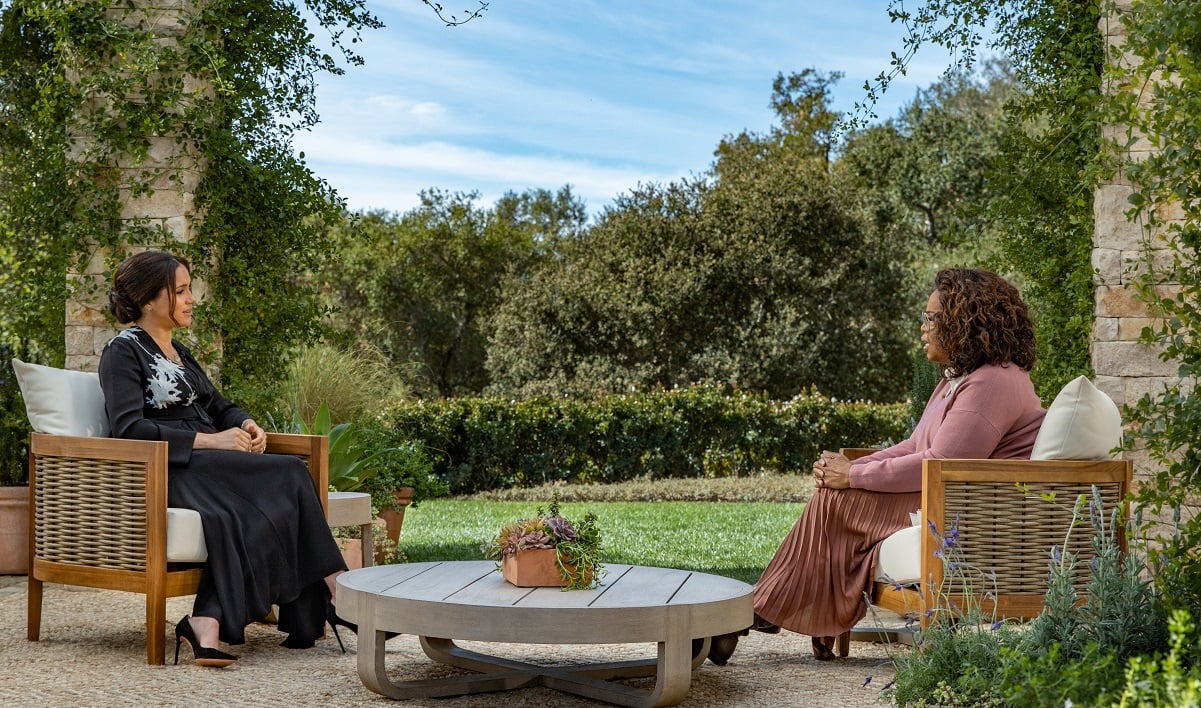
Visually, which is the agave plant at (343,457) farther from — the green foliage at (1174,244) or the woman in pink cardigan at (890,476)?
the green foliage at (1174,244)

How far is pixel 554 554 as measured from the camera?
10.3 ft

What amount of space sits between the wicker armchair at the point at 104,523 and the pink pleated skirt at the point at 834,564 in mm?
1935

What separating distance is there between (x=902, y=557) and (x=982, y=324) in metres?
0.78

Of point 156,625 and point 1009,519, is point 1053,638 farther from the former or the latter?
point 156,625

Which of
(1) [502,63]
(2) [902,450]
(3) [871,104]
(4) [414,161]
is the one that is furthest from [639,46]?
(2) [902,450]

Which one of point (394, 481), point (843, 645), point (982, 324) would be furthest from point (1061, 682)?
point (394, 481)

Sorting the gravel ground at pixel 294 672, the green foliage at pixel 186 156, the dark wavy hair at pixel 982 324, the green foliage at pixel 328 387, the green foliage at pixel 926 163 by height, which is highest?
the green foliage at pixel 926 163

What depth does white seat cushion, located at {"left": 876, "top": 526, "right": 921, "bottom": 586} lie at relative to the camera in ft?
11.4

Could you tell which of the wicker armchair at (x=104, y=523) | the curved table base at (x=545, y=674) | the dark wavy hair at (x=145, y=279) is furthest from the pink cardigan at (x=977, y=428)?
the dark wavy hair at (x=145, y=279)

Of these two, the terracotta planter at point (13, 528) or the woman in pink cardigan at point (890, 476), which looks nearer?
the woman in pink cardigan at point (890, 476)

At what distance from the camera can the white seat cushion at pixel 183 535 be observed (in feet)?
12.1

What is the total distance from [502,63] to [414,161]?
3.78m

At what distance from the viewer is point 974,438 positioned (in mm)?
3502

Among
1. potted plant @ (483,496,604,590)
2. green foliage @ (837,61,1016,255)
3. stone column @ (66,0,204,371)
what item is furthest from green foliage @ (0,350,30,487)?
green foliage @ (837,61,1016,255)
